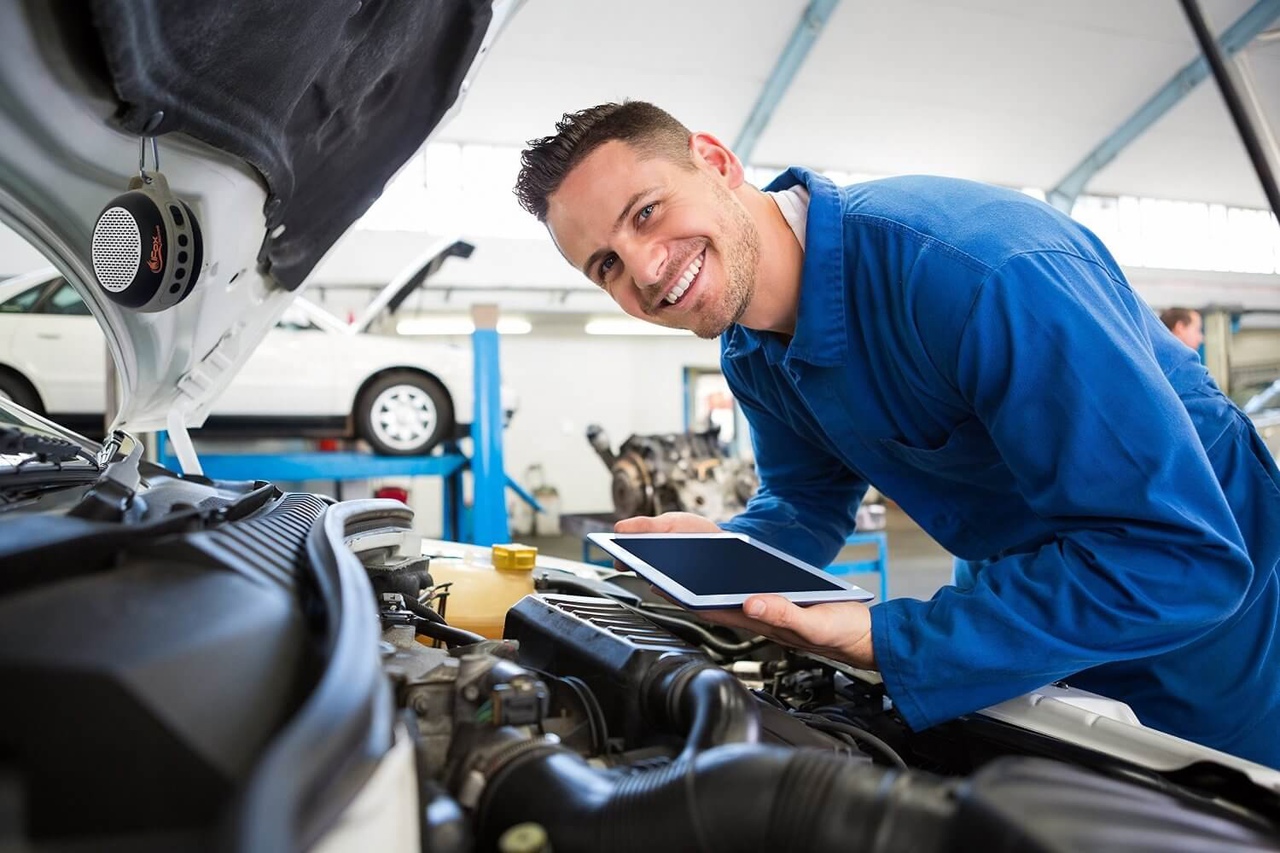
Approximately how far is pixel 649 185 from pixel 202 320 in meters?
0.96

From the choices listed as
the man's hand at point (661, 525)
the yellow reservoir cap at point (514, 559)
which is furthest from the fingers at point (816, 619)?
the yellow reservoir cap at point (514, 559)

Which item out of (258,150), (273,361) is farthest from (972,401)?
(273,361)

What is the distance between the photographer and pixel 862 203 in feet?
3.92

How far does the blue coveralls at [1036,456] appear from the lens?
0.89m

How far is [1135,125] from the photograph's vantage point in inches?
354

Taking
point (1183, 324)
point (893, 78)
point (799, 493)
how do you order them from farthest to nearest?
point (893, 78), point (1183, 324), point (799, 493)

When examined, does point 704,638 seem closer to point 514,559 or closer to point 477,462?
point 514,559

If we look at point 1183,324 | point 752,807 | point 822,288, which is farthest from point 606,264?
point 1183,324

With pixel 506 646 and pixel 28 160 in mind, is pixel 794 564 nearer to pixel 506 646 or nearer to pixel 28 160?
pixel 506 646

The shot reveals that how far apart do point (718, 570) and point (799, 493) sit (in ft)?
1.99

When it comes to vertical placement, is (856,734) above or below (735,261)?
below

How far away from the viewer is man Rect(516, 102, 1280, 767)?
90 centimetres

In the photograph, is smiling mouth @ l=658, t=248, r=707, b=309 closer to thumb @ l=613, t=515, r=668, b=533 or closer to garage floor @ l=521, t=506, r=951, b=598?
thumb @ l=613, t=515, r=668, b=533

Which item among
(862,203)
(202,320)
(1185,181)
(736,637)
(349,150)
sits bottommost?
(736,637)
